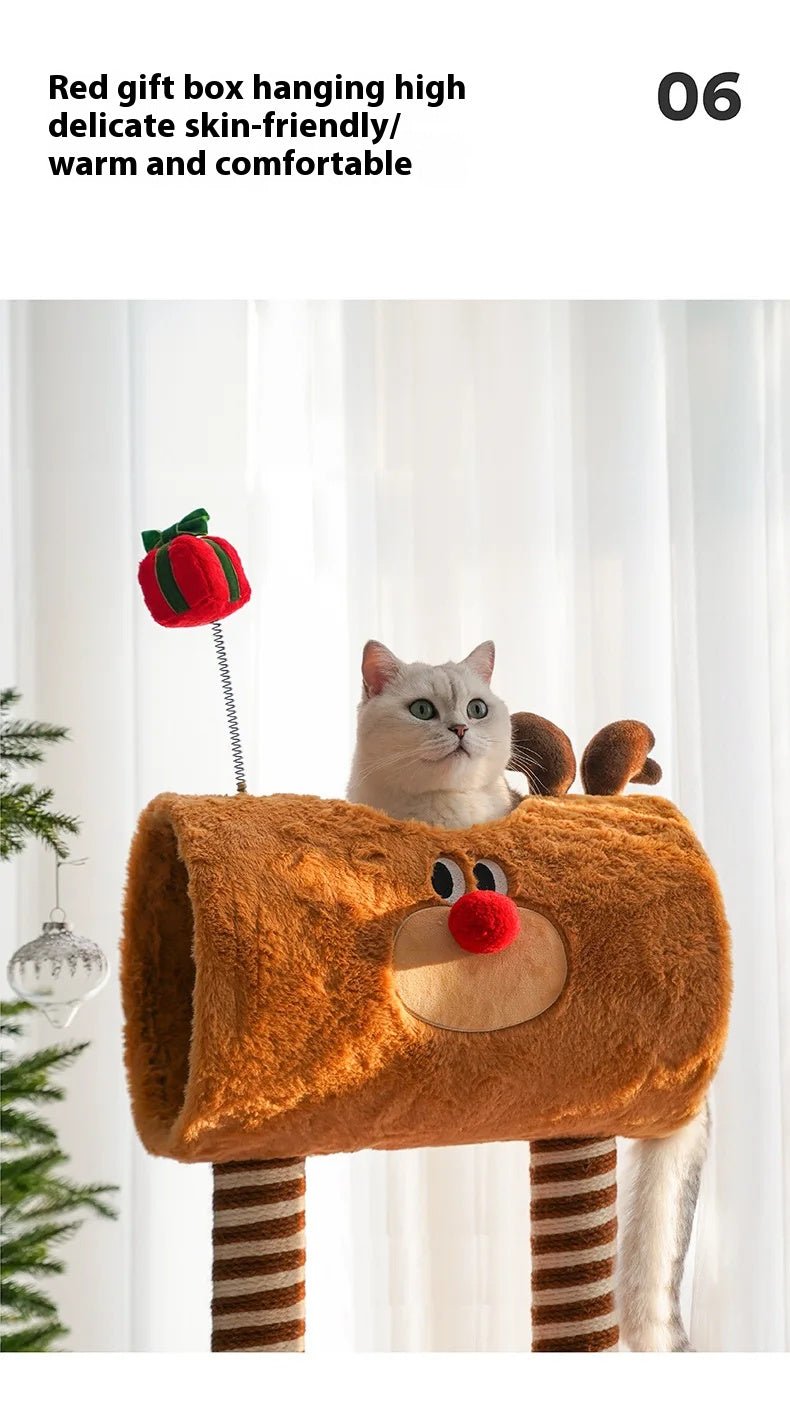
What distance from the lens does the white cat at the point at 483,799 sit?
912 millimetres

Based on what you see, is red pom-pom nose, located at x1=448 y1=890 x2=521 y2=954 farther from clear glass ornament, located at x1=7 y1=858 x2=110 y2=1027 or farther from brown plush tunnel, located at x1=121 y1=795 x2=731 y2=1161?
clear glass ornament, located at x1=7 y1=858 x2=110 y2=1027

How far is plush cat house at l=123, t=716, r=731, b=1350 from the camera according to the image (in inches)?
29.7

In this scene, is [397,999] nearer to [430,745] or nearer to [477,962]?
[477,962]

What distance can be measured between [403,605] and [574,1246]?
0.75 meters

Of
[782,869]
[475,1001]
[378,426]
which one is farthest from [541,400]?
[475,1001]

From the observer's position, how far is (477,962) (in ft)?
2.65

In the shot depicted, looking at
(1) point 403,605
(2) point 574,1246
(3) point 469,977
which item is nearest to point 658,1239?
(2) point 574,1246

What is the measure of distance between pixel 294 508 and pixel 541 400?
12.3 inches

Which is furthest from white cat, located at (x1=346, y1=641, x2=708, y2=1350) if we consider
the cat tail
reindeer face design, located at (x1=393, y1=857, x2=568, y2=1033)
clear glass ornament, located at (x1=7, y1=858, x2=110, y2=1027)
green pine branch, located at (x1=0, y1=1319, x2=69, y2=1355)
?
green pine branch, located at (x1=0, y1=1319, x2=69, y2=1355)
